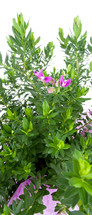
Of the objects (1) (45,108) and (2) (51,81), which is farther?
(2) (51,81)

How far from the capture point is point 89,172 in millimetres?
397

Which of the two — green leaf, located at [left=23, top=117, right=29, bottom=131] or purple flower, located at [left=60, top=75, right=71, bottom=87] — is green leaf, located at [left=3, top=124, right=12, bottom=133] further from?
purple flower, located at [left=60, top=75, right=71, bottom=87]

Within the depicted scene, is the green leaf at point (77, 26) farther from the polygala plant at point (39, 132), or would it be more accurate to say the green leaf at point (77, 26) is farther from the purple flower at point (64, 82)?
the purple flower at point (64, 82)

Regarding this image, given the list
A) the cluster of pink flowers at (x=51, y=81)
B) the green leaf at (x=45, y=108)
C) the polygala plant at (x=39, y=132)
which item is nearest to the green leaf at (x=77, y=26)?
the polygala plant at (x=39, y=132)

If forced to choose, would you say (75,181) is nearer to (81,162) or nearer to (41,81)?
(81,162)

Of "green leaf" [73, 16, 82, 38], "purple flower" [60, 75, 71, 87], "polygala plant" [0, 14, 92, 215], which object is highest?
"green leaf" [73, 16, 82, 38]

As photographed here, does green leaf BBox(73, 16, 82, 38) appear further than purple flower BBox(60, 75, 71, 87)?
Yes

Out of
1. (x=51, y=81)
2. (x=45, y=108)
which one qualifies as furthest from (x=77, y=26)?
(x=45, y=108)

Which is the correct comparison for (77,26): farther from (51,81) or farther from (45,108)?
(45,108)

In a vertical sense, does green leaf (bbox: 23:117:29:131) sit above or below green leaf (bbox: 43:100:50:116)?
below

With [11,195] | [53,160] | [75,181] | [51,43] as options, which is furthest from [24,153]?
[51,43]

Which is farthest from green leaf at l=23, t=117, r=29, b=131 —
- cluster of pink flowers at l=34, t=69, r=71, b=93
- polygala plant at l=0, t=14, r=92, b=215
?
cluster of pink flowers at l=34, t=69, r=71, b=93

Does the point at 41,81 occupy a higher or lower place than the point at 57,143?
higher

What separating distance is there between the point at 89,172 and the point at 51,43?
730 millimetres
